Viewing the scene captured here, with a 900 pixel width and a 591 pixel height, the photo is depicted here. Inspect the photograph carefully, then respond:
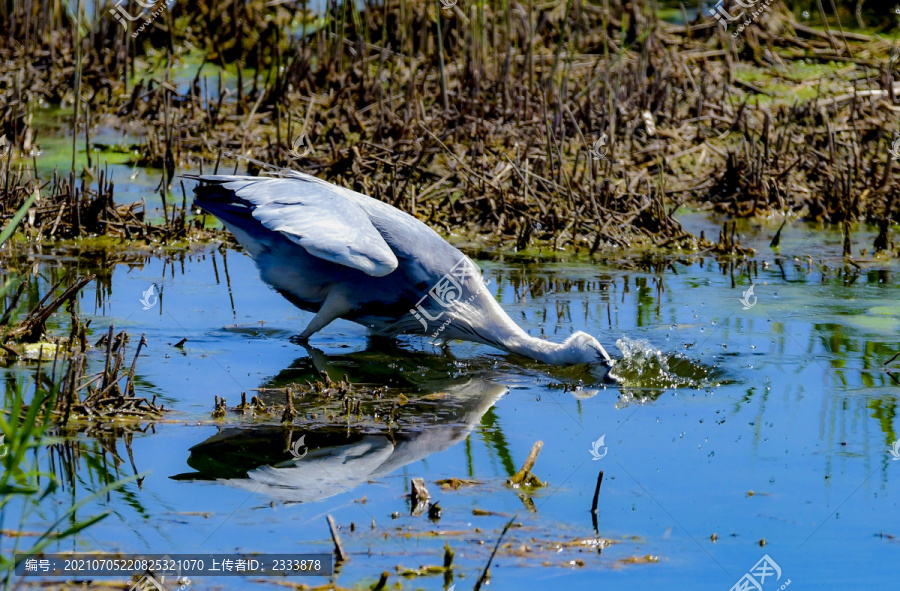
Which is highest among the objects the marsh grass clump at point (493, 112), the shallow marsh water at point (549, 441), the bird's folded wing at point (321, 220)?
the marsh grass clump at point (493, 112)

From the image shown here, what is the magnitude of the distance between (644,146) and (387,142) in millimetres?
2603

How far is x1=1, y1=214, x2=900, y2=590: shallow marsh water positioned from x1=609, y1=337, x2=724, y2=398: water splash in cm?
1

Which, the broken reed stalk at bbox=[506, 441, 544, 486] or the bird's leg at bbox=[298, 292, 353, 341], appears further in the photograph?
the bird's leg at bbox=[298, 292, 353, 341]

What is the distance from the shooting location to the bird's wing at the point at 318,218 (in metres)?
6.32

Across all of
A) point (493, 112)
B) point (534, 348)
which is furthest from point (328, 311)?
point (493, 112)

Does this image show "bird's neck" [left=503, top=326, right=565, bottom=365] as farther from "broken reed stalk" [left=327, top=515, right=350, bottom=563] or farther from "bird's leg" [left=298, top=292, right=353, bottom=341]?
"broken reed stalk" [left=327, top=515, right=350, bottom=563]

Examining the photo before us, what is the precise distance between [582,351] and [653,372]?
0.45 metres

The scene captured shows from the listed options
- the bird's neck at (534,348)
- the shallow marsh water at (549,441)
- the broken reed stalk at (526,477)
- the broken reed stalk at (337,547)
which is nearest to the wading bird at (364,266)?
the bird's neck at (534,348)

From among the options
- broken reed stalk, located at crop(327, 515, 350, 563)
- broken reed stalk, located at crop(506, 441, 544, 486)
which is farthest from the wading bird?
broken reed stalk, located at crop(327, 515, 350, 563)

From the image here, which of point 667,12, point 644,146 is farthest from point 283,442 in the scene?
point 667,12

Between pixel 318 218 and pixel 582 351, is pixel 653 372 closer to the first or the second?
pixel 582 351

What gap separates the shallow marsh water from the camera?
393 cm

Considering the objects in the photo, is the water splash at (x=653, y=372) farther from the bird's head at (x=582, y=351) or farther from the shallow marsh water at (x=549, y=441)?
the bird's head at (x=582, y=351)

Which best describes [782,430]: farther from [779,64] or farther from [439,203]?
[779,64]
